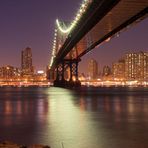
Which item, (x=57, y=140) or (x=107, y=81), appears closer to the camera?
(x=57, y=140)

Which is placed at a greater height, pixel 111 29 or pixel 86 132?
pixel 111 29

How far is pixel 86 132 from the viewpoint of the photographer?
1736 centimetres

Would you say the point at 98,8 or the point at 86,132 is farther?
the point at 98,8

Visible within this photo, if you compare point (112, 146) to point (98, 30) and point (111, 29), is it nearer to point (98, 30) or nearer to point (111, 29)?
point (111, 29)

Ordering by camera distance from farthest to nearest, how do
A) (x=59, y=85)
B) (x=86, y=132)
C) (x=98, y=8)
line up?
(x=59, y=85) → (x=98, y=8) → (x=86, y=132)

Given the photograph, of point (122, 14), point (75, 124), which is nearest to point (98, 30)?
point (122, 14)

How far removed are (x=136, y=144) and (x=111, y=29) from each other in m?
33.5

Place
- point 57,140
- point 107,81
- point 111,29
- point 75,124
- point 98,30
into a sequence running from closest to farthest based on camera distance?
1. point 57,140
2. point 75,124
3. point 111,29
4. point 98,30
5. point 107,81

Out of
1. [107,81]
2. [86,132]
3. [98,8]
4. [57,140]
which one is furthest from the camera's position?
[107,81]

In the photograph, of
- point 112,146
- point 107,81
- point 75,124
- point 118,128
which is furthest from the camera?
point 107,81

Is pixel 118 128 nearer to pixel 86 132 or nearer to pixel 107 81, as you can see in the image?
pixel 86 132

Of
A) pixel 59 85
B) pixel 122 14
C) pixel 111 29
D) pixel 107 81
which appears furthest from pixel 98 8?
pixel 107 81

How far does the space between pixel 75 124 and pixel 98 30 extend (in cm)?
3090

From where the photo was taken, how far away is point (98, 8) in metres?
37.3
